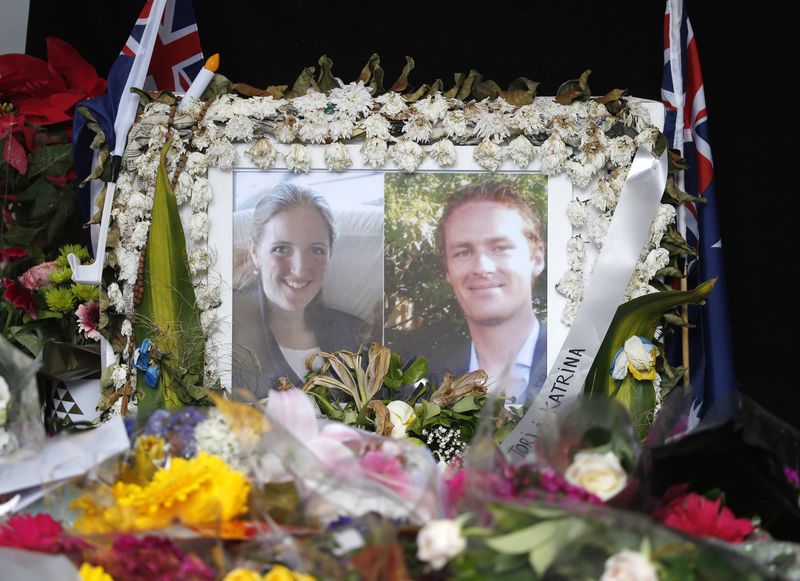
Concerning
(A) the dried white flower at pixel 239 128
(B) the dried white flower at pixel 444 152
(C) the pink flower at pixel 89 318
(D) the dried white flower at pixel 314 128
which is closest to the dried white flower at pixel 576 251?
(B) the dried white flower at pixel 444 152

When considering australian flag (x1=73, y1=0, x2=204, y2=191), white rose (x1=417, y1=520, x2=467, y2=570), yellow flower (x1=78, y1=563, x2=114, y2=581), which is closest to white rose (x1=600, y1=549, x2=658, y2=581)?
white rose (x1=417, y1=520, x2=467, y2=570)

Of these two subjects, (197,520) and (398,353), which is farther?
(398,353)

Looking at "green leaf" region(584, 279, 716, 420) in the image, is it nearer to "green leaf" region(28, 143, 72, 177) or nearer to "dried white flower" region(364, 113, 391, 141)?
"dried white flower" region(364, 113, 391, 141)

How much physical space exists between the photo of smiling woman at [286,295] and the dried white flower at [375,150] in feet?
0.37

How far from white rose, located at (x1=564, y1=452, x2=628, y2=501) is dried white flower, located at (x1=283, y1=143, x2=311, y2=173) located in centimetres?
92

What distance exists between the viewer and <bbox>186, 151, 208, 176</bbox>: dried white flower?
1542 millimetres

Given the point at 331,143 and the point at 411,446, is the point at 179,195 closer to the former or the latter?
the point at 331,143

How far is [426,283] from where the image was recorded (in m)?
1.55

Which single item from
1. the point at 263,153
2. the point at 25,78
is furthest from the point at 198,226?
the point at 25,78

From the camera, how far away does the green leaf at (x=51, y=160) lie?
1742 mm

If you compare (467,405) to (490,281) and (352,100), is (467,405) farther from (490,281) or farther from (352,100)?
(352,100)

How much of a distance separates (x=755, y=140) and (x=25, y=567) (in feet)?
5.57

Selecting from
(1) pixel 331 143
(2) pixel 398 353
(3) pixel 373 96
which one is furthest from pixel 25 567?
(3) pixel 373 96

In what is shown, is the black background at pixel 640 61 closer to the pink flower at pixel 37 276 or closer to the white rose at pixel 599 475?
the pink flower at pixel 37 276
